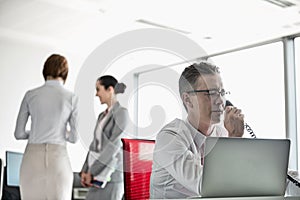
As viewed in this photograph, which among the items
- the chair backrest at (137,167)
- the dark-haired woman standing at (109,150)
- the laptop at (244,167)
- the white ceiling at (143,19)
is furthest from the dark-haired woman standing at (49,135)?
the white ceiling at (143,19)

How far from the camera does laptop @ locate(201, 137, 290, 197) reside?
42.1 inches

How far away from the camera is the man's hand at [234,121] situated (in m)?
1.69

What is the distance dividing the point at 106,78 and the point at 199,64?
1.48m

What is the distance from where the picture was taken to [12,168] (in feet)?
10.5

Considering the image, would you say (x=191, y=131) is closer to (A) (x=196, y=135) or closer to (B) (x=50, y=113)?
(A) (x=196, y=135)

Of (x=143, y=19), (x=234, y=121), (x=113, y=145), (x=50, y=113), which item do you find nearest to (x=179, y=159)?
(x=234, y=121)

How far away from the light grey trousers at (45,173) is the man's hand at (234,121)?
0.93 m

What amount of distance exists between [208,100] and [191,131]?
125 mm

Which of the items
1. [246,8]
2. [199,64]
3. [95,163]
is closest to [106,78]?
[95,163]

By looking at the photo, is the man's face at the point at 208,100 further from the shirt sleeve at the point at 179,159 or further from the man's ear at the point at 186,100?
the shirt sleeve at the point at 179,159

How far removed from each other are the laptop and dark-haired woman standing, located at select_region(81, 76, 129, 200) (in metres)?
1.57

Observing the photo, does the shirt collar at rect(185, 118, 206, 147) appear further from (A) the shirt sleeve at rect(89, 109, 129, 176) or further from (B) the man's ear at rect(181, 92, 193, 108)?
(A) the shirt sleeve at rect(89, 109, 129, 176)

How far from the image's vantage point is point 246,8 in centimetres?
457

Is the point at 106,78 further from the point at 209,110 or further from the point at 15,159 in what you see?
the point at 209,110
